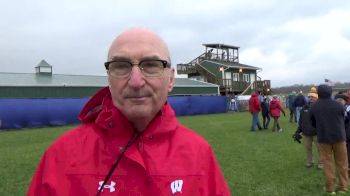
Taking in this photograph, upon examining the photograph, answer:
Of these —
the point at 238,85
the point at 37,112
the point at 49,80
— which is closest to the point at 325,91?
the point at 37,112

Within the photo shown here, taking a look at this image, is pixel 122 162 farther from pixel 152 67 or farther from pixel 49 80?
pixel 49 80

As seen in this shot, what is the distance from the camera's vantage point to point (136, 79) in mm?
1921

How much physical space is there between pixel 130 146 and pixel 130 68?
0.37 m

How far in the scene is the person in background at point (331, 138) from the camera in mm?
7668

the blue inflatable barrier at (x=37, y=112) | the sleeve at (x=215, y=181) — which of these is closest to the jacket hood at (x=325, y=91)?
the sleeve at (x=215, y=181)

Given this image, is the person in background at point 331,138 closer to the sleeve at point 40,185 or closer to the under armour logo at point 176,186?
the under armour logo at point 176,186

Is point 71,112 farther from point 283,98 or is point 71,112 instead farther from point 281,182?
point 283,98

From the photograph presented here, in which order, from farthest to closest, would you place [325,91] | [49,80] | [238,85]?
1. [238,85]
2. [49,80]
3. [325,91]

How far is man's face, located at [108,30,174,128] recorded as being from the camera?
1.95 meters

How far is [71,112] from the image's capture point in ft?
91.8

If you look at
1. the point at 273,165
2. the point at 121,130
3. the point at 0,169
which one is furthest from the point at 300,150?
the point at 121,130

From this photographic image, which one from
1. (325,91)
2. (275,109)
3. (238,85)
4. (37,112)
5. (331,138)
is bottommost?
(37,112)

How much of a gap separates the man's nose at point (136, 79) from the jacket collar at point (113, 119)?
0.16 m

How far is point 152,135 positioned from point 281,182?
Result: 7083 millimetres
